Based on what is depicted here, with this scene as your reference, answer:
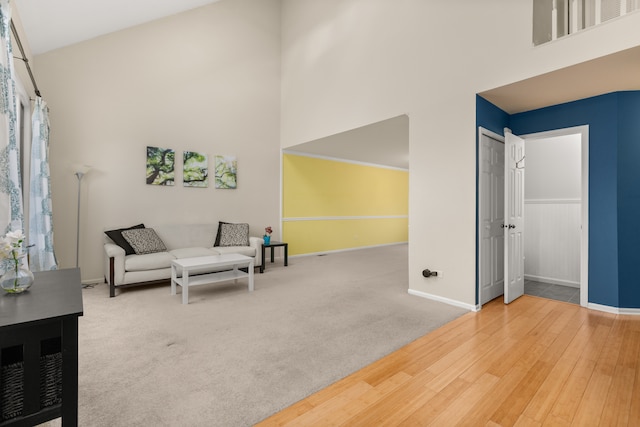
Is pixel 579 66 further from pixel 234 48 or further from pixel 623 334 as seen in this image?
pixel 234 48

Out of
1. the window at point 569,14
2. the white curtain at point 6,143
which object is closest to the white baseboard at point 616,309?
the window at point 569,14

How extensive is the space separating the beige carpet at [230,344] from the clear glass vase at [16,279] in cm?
81

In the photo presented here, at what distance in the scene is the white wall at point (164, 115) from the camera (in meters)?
4.56

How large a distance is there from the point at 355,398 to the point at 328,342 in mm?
794


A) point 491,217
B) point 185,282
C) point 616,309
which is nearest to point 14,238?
point 185,282

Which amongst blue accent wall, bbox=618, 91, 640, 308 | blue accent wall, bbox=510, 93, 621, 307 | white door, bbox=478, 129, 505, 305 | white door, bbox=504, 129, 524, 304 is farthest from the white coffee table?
blue accent wall, bbox=618, 91, 640, 308

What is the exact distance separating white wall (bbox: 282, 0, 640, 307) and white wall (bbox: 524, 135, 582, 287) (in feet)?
7.03

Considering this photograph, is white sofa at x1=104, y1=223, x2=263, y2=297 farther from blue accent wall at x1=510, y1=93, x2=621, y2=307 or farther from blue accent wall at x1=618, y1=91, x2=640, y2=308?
blue accent wall at x1=618, y1=91, x2=640, y2=308

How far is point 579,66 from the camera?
2.82 meters

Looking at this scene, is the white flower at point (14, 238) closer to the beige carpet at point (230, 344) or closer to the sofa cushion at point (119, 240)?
the beige carpet at point (230, 344)

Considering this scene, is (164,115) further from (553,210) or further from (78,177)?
(553,210)

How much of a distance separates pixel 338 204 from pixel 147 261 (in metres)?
4.74

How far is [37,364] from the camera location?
127 cm

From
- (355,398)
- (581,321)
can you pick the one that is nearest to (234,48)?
(355,398)
